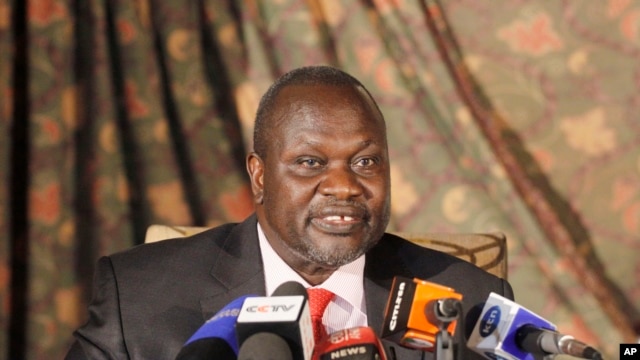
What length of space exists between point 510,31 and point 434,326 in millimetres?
2130

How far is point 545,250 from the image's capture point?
10.3 ft

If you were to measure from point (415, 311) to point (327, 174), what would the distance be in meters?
0.53

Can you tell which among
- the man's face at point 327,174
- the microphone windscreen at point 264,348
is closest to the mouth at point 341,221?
the man's face at point 327,174

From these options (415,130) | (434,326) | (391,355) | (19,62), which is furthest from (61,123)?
(434,326)

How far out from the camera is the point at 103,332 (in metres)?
1.83

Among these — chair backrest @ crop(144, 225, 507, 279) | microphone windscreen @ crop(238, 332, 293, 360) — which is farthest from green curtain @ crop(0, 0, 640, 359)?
microphone windscreen @ crop(238, 332, 293, 360)

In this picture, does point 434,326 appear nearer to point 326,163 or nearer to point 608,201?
point 326,163

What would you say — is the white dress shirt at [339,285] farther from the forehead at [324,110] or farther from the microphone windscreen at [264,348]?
the microphone windscreen at [264,348]

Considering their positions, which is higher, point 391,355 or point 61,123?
point 61,123

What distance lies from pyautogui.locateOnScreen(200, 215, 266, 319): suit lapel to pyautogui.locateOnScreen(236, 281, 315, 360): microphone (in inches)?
26.5

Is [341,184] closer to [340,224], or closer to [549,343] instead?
[340,224]

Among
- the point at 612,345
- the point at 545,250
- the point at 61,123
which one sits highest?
the point at 61,123

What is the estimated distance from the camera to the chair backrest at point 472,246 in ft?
7.28

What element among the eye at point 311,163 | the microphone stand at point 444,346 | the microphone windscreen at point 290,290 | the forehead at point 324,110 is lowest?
the microphone stand at point 444,346
